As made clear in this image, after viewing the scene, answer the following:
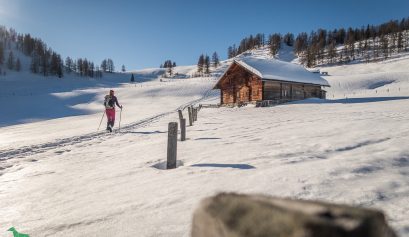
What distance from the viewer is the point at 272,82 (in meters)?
28.5

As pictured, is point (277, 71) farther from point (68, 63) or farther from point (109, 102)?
point (68, 63)

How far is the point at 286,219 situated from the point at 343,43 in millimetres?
132022

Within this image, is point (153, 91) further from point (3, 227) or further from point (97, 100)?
point (3, 227)

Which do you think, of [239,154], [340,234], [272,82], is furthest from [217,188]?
[272,82]

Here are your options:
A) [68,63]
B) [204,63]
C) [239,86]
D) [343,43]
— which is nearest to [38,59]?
[68,63]

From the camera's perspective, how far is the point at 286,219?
676 mm

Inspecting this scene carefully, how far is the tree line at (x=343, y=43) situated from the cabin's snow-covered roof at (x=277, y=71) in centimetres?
5959

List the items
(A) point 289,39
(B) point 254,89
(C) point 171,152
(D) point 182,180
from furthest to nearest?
(A) point 289,39 < (B) point 254,89 < (C) point 171,152 < (D) point 182,180

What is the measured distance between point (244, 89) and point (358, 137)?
2426 centimetres

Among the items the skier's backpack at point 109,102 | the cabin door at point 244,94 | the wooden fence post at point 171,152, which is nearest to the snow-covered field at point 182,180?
the wooden fence post at point 171,152

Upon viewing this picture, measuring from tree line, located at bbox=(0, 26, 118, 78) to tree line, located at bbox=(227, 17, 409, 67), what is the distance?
71565 mm

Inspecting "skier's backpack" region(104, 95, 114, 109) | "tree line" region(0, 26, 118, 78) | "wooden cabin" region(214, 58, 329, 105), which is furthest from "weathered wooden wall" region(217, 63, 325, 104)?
"tree line" region(0, 26, 118, 78)

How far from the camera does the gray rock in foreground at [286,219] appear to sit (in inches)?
24.9

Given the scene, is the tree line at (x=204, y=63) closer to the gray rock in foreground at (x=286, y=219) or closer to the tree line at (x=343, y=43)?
the tree line at (x=343, y=43)
